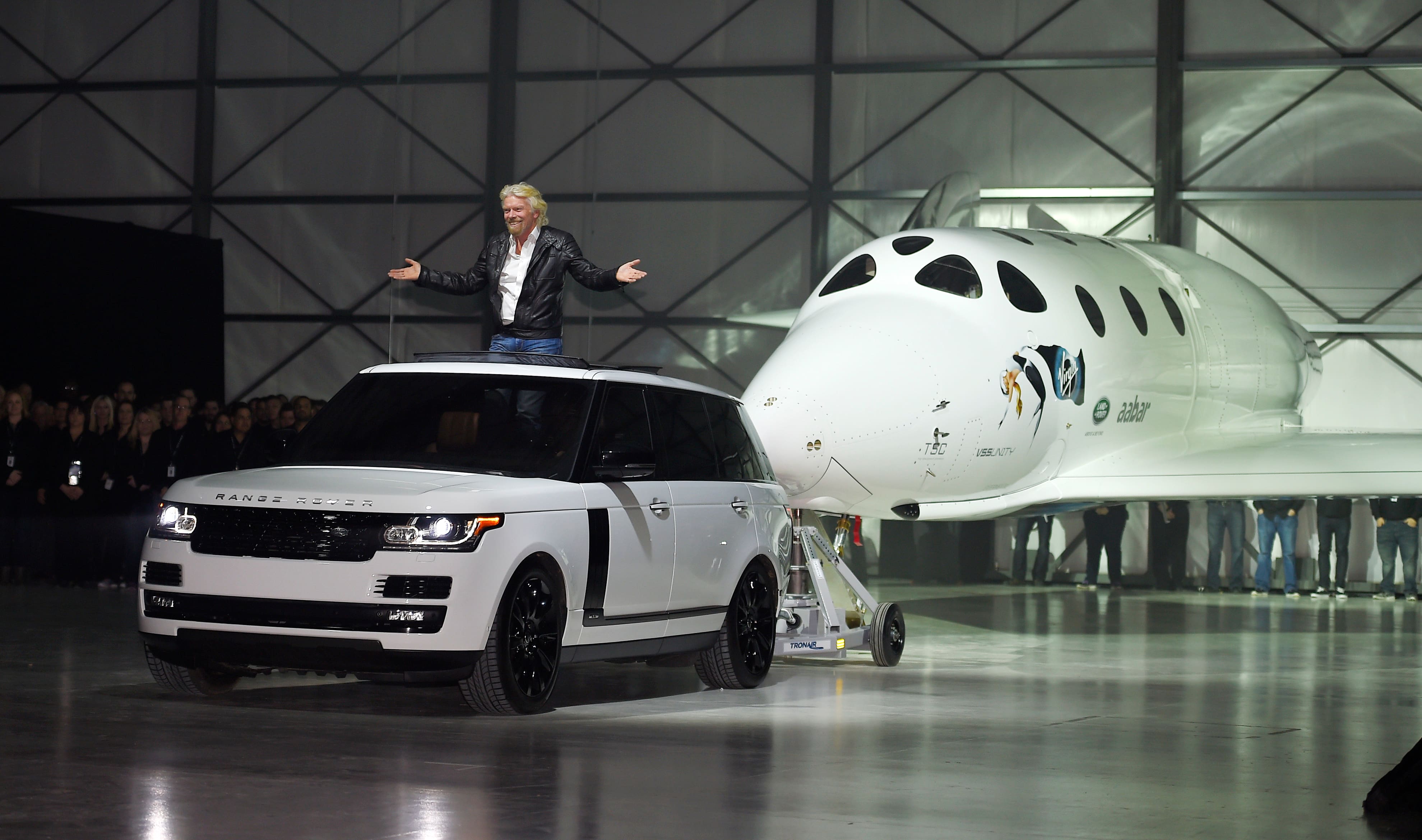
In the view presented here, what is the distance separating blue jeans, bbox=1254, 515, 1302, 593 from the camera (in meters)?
23.7

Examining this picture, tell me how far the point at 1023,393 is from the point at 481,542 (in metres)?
6.78

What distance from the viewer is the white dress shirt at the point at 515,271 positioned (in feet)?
35.0

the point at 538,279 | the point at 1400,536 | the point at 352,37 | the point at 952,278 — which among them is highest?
the point at 352,37

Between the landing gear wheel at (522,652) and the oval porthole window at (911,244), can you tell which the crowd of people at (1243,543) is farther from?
the landing gear wheel at (522,652)

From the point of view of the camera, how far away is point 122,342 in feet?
84.9

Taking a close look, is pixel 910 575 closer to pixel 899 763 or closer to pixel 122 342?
pixel 122 342

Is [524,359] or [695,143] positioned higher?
[695,143]

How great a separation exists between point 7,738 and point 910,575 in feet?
65.4

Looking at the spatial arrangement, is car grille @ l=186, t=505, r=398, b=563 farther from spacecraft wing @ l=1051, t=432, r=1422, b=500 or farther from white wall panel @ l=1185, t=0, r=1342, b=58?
white wall panel @ l=1185, t=0, r=1342, b=58

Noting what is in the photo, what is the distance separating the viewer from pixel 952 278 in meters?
14.2

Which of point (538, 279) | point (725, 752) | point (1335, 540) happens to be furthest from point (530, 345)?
point (1335, 540)

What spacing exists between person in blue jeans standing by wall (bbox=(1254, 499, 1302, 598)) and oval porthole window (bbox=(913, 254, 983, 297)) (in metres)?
11.1

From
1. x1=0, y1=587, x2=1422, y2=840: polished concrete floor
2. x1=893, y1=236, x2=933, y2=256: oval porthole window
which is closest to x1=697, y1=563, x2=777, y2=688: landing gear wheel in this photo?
x1=0, y1=587, x2=1422, y2=840: polished concrete floor

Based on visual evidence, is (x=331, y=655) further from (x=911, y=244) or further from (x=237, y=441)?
(x=237, y=441)
